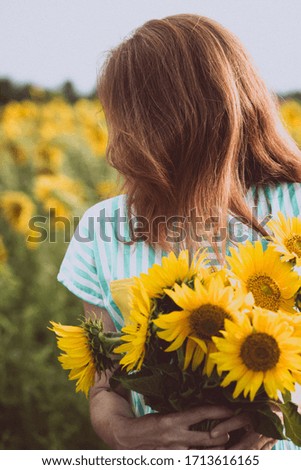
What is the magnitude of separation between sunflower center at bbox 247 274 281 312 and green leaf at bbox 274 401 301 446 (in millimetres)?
114

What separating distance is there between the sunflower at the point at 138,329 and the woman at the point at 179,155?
26cm

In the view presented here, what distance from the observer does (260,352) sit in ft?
2.00

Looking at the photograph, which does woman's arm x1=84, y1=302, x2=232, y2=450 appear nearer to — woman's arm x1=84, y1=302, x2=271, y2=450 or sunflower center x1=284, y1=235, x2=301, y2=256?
woman's arm x1=84, y1=302, x2=271, y2=450

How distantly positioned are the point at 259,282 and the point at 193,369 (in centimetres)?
12

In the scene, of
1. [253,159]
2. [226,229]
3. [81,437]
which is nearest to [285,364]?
[226,229]

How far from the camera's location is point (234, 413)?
2.26ft

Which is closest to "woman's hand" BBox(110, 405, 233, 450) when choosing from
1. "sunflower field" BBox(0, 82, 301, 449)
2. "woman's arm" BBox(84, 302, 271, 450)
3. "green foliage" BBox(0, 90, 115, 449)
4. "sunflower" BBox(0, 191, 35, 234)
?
"woman's arm" BBox(84, 302, 271, 450)

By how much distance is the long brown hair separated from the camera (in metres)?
0.93

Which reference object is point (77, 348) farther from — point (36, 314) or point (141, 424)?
point (36, 314)

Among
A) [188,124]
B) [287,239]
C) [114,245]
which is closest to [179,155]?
[188,124]

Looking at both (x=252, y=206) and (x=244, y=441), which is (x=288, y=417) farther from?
(x=252, y=206)

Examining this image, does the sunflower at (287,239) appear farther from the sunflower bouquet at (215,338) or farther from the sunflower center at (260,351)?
the sunflower center at (260,351)

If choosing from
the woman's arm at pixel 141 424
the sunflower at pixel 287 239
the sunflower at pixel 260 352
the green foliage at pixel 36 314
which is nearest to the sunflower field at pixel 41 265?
the green foliage at pixel 36 314
